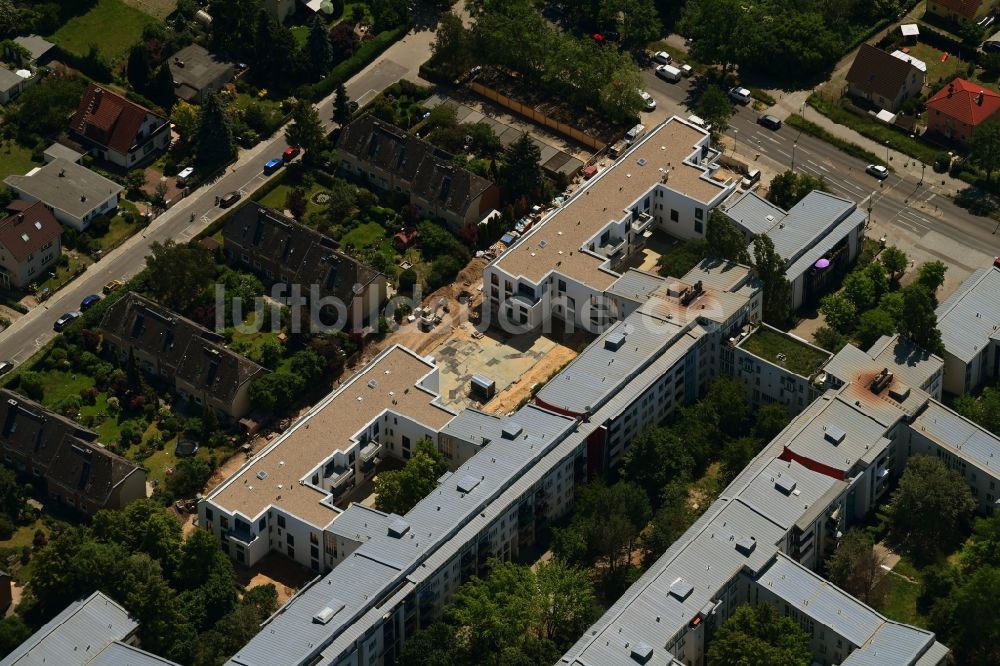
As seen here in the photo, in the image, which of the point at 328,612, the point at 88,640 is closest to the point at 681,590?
the point at 328,612

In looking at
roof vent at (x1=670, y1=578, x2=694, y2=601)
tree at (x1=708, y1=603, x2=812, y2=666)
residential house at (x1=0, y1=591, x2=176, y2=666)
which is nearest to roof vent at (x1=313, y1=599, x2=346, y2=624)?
residential house at (x1=0, y1=591, x2=176, y2=666)

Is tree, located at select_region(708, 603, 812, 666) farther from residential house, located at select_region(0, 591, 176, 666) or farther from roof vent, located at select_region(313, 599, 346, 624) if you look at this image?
residential house, located at select_region(0, 591, 176, 666)

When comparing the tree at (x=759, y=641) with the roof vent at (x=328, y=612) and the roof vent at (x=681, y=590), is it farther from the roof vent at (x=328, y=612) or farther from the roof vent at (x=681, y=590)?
the roof vent at (x=328, y=612)

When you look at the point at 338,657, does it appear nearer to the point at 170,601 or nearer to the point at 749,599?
the point at 170,601

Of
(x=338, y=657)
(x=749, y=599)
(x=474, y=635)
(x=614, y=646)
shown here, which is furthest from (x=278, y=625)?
(x=749, y=599)

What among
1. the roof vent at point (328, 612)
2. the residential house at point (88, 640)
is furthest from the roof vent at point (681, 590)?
the residential house at point (88, 640)

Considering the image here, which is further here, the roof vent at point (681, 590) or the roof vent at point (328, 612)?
the roof vent at point (681, 590)

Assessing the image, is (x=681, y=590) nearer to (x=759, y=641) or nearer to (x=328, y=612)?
(x=759, y=641)
